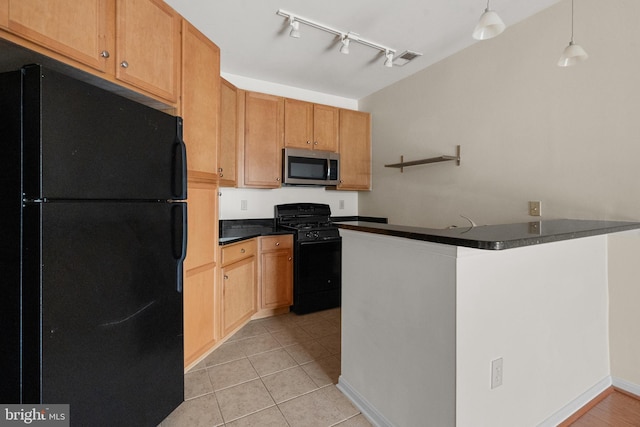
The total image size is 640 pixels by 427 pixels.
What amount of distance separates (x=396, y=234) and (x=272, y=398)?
1.31 metres

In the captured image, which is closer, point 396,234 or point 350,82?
point 396,234

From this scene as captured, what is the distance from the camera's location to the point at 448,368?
1106 millimetres

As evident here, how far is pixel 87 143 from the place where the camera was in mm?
1032

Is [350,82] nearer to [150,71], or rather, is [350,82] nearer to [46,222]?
[150,71]

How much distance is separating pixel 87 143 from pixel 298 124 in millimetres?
2513

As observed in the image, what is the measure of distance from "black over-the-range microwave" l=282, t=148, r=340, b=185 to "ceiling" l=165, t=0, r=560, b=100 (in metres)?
0.89

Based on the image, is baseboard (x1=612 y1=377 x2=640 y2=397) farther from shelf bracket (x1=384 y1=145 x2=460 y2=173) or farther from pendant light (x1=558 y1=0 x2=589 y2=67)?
pendant light (x1=558 y1=0 x2=589 y2=67)

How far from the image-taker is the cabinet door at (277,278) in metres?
2.95

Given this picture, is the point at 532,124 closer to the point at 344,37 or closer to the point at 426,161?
the point at 426,161

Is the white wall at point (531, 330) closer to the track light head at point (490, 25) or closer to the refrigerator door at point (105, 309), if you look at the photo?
the track light head at point (490, 25)

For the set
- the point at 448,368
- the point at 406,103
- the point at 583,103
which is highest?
the point at 406,103

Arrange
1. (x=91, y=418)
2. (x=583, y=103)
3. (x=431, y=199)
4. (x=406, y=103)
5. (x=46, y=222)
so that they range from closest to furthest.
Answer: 1. (x=46, y=222)
2. (x=91, y=418)
3. (x=583, y=103)
4. (x=431, y=199)
5. (x=406, y=103)

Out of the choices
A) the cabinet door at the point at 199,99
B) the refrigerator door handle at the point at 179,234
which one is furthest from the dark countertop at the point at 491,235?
the cabinet door at the point at 199,99

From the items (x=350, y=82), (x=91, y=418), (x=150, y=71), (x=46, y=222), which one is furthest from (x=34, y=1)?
(x=350, y=82)
